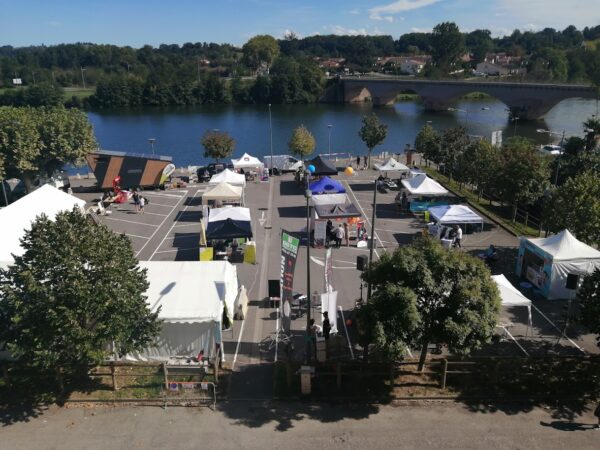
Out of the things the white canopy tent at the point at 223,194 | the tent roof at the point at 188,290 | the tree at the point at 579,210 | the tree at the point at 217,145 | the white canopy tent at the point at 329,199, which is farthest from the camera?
the tree at the point at 217,145

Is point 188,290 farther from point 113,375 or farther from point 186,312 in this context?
point 113,375

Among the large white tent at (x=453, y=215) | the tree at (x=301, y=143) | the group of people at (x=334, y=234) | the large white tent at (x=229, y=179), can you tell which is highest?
the tree at (x=301, y=143)

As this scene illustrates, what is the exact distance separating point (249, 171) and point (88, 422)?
26420mm

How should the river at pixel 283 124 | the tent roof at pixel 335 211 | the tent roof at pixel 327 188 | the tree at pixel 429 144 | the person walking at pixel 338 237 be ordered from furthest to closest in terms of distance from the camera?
1. the river at pixel 283 124
2. the tree at pixel 429 144
3. the tent roof at pixel 327 188
4. the tent roof at pixel 335 211
5. the person walking at pixel 338 237

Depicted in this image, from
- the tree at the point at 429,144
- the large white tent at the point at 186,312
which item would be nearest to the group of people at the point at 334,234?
the large white tent at the point at 186,312

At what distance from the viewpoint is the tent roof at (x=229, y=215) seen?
2097 cm

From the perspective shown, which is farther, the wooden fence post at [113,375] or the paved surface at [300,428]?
the wooden fence post at [113,375]

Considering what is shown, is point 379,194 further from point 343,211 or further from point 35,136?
point 35,136

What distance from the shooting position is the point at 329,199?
79.1 feet

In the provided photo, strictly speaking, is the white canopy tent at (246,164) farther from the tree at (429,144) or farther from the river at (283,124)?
the river at (283,124)

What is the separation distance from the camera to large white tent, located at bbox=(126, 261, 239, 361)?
12898mm

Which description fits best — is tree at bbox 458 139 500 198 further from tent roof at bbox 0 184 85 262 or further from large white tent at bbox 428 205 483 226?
tent roof at bbox 0 184 85 262

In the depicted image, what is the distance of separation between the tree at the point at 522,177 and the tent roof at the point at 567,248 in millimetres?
6513

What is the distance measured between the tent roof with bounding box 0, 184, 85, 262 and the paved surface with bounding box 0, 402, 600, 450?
21.2 feet
